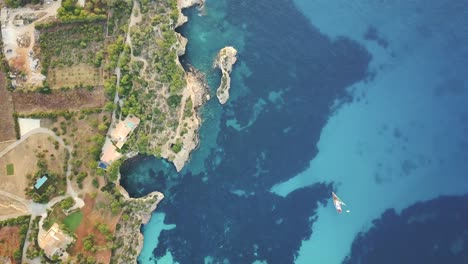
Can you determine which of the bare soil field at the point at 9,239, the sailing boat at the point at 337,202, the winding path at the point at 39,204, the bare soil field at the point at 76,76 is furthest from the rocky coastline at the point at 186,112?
the bare soil field at the point at 9,239

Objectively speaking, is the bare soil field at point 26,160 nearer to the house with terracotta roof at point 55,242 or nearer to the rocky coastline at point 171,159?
the house with terracotta roof at point 55,242

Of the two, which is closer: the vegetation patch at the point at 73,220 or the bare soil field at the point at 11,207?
the bare soil field at the point at 11,207

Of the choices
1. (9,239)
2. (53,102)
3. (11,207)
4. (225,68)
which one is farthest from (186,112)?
(9,239)

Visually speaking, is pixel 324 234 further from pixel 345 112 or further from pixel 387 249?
pixel 345 112

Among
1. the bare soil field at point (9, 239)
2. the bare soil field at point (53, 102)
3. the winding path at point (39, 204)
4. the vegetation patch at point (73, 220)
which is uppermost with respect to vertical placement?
the bare soil field at point (53, 102)

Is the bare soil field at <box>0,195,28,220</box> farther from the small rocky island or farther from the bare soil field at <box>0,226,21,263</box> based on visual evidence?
the small rocky island

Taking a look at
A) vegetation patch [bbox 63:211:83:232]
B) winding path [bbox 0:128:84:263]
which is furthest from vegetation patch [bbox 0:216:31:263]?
vegetation patch [bbox 63:211:83:232]
